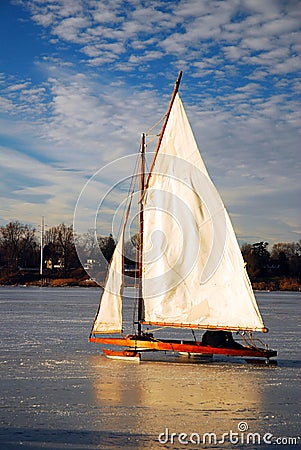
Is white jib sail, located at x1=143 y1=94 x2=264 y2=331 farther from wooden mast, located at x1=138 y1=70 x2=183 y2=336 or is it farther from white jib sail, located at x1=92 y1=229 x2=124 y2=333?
white jib sail, located at x1=92 y1=229 x2=124 y2=333

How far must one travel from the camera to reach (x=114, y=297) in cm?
1925

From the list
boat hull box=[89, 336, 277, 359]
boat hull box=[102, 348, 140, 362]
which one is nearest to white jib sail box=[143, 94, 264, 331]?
boat hull box=[89, 336, 277, 359]

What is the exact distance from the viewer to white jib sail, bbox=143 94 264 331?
1830cm

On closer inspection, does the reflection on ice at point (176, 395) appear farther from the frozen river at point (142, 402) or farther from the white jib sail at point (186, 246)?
the white jib sail at point (186, 246)

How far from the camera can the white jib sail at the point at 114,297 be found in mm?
19234

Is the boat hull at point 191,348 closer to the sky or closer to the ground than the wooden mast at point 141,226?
closer to the ground

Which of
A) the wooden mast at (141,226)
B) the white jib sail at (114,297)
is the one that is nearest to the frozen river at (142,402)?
the white jib sail at (114,297)

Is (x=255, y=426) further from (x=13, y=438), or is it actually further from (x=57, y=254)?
(x=57, y=254)

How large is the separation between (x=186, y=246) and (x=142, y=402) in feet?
21.7

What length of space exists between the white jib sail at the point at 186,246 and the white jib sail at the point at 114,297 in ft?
2.43

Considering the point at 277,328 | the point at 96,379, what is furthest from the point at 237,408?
the point at 277,328

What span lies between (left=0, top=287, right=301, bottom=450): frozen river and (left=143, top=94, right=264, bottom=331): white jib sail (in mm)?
1562

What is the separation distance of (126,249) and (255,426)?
30.6 ft

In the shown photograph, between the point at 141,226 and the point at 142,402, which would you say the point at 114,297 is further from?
the point at 142,402
